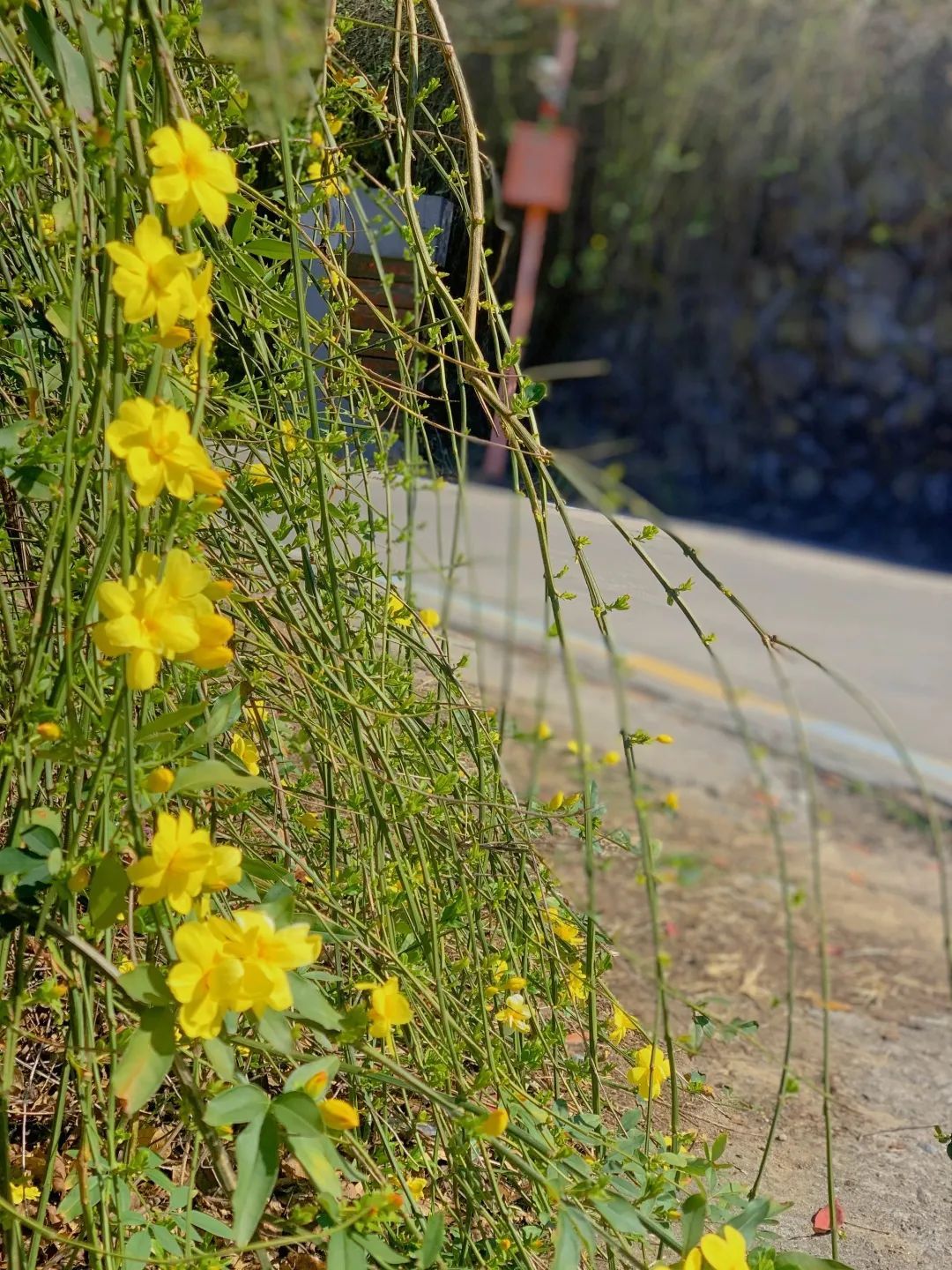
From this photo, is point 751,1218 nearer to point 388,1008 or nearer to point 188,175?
point 388,1008

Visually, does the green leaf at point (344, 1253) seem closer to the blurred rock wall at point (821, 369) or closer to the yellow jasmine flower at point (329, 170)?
the yellow jasmine flower at point (329, 170)

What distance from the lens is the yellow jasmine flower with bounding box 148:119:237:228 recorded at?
74cm

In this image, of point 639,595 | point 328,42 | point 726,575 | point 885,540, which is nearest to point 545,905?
point 639,595

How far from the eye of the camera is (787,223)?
8.33 m

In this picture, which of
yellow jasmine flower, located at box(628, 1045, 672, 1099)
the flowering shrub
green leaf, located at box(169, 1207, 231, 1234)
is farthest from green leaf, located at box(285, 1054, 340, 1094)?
yellow jasmine flower, located at box(628, 1045, 672, 1099)

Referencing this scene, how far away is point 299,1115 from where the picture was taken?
31.4 inches

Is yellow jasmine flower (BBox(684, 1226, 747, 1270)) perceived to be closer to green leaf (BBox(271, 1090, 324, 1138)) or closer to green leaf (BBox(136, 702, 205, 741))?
green leaf (BBox(271, 1090, 324, 1138))

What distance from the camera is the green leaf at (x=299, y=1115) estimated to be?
79 cm

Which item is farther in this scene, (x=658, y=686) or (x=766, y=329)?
(x=766, y=329)

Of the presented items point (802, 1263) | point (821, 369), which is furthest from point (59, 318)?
point (821, 369)

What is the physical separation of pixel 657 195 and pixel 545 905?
317 inches

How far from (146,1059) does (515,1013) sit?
0.48 meters

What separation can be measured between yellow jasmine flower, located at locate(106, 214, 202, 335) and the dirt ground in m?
0.49

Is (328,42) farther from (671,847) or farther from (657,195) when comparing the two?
(657,195)
